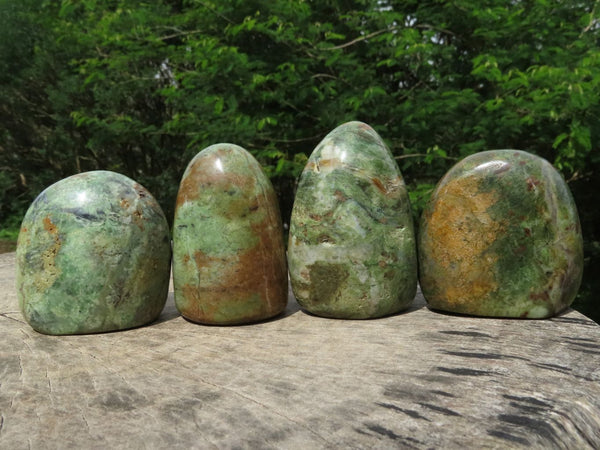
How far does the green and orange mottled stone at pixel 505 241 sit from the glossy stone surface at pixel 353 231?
19 centimetres

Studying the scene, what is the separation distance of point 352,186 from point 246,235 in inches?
18.8

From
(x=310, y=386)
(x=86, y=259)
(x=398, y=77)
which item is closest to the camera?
(x=310, y=386)

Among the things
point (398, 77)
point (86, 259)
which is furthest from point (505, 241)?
point (398, 77)

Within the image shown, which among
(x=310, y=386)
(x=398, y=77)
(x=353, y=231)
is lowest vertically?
(x=310, y=386)

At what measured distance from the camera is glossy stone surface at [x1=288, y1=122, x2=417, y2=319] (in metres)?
2.28

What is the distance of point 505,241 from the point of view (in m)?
2.27

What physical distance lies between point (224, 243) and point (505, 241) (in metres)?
1.14

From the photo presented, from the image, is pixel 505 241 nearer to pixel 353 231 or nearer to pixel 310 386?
pixel 353 231

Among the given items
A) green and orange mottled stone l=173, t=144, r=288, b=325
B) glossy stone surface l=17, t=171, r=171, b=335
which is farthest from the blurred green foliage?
glossy stone surface l=17, t=171, r=171, b=335

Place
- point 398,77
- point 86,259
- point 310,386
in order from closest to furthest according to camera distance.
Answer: point 310,386 → point 86,259 → point 398,77

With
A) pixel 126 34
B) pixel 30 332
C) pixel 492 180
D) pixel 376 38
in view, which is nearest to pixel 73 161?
pixel 126 34

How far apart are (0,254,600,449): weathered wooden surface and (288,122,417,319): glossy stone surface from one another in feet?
0.40

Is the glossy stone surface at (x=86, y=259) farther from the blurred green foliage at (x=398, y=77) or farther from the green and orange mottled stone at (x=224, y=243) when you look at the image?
the blurred green foliage at (x=398, y=77)

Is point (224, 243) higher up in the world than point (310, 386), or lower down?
higher up
